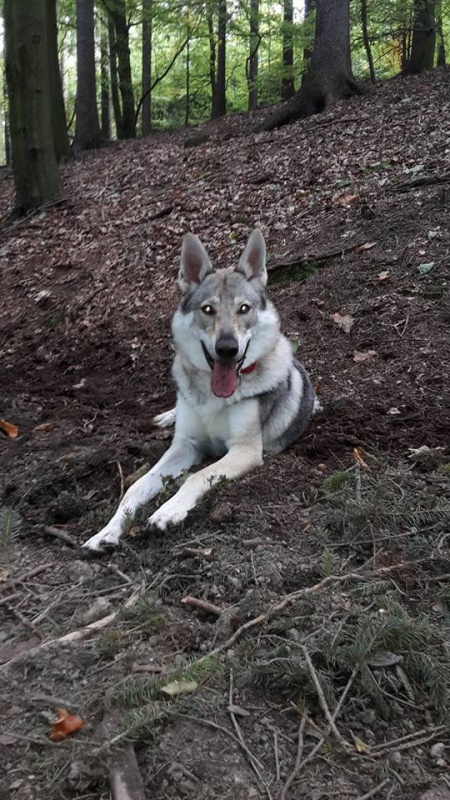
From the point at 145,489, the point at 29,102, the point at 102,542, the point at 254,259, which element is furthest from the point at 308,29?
the point at 102,542

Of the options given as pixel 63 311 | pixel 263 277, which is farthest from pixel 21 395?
Answer: pixel 263 277

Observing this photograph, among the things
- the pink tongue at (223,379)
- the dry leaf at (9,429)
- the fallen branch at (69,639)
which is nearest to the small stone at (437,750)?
the fallen branch at (69,639)

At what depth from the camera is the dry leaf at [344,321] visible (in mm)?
6539

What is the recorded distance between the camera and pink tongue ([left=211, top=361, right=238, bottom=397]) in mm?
4488

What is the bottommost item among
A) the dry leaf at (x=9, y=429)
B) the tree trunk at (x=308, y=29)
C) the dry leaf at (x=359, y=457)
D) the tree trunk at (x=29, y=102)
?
the dry leaf at (x=9, y=429)

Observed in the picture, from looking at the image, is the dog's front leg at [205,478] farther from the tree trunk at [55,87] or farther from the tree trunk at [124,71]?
the tree trunk at [124,71]

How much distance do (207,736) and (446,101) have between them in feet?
37.7

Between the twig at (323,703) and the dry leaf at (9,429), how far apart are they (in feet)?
12.6

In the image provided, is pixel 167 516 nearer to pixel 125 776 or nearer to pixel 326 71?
pixel 125 776

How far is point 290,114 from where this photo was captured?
12.5 m

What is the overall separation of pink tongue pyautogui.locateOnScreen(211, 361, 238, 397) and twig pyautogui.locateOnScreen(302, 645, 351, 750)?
2206mm

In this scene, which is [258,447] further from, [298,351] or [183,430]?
[298,351]

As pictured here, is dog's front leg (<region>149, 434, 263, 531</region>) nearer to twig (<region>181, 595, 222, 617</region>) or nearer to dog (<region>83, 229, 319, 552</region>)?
dog (<region>83, 229, 319, 552</region>)

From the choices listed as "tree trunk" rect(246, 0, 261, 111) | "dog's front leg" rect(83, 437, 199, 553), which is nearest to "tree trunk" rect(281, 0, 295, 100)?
"tree trunk" rect(246, 0, 261, 111)
